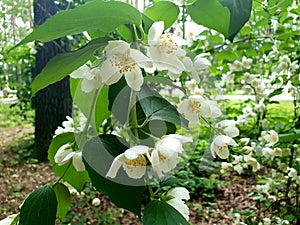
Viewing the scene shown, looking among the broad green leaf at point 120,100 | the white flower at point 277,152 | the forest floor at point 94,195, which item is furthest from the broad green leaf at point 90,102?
the forest floor at point 94,195

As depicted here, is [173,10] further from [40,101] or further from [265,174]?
[40,101]

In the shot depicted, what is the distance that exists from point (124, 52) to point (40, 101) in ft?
12.2

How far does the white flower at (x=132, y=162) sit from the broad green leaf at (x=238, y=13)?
0.15 metres

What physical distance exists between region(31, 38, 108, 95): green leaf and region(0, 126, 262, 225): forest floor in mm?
1864

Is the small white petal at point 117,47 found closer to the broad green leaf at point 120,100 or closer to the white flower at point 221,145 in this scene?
the broad green leaf at point 120,100

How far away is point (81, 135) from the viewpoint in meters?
0.45

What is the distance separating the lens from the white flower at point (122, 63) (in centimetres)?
35

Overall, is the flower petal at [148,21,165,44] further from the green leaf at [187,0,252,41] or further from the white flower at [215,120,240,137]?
the white flower at [215,120,240,137]

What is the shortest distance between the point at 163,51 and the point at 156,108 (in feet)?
0.23

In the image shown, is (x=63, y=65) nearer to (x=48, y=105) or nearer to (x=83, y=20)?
(x=83, y=20)

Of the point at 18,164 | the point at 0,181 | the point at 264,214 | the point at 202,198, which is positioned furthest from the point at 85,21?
the point at 18,164

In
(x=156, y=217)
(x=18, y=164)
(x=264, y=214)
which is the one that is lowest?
(x=18, y=164)

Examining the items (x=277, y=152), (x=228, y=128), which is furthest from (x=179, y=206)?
(x=277, y=152)

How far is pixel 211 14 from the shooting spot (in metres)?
0.38
